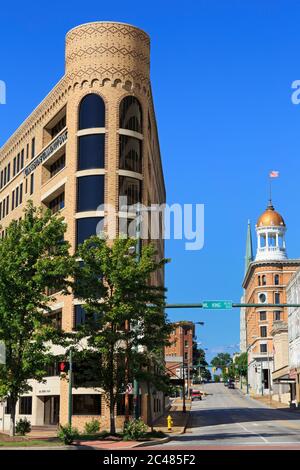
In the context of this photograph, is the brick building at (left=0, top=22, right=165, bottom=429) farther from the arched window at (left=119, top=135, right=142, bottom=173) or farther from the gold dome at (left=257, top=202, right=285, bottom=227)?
the gold dome at (left=257, top=202, right=285, bottom=227)

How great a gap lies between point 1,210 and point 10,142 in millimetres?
7285

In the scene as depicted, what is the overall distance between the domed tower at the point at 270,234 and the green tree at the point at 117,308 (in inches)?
4341

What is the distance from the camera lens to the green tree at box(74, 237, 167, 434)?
36.6m

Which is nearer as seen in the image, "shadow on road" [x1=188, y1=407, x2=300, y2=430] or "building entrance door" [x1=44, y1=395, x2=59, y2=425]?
"building entrance door" [x1=44, y1=395, x2=59, y2=425]

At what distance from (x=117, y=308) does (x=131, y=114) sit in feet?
75.1

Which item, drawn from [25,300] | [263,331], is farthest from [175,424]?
[263,331]

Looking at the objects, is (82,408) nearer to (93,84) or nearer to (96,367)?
(96,367)

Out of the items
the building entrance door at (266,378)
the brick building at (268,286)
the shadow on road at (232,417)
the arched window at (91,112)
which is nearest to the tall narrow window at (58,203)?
the arched window at (91,112)

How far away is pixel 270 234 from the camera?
149875 mm

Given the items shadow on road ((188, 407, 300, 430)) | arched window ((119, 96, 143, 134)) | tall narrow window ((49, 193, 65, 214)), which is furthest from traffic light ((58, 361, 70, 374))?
tall narrow window ((49, 193, 65, 214))

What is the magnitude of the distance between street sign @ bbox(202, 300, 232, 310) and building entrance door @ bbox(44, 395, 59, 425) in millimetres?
18457

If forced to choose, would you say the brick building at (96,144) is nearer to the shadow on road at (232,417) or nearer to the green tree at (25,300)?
the shadow on road at (232,417)

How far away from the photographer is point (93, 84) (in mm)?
54406
